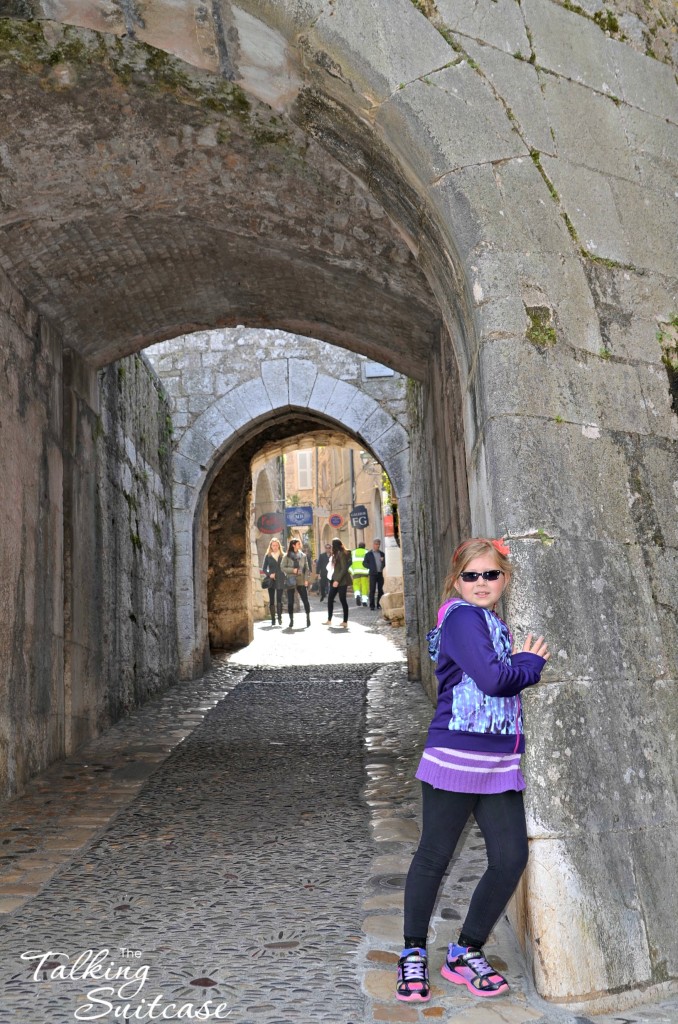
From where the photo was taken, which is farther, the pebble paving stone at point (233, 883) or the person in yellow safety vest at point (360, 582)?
the person in yellow safety vest at point (360, 582)

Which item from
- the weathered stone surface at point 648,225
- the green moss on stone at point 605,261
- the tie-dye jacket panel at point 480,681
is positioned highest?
the weathered stone surface at point 648,225

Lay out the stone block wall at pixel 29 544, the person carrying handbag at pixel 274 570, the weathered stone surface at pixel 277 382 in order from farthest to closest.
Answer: the person carrying handbag at pixel 274 570
the weathered stone surface at pixel 277 382
the stone block wall at pixel 29 544

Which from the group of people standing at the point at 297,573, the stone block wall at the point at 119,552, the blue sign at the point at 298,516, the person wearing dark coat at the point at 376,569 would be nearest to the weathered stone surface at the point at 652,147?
the stone block wall at the point at 119,552

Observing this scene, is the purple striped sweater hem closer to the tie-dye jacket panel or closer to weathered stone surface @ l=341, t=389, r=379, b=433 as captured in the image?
the tie-dye jacket panel

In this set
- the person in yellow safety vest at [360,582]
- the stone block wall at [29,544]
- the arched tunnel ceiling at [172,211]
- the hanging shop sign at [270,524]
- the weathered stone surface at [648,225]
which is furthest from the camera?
the hanging shop sign at [270,524]

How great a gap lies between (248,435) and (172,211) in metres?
6.24

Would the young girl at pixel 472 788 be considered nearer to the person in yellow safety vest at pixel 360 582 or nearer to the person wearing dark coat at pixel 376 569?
the person wearing dark coat at pixel 376 569

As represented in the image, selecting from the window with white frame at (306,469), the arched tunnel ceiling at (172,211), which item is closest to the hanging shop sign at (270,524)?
the arched tunnel ceiling at (172,211)

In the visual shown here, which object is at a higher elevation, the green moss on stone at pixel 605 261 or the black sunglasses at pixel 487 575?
the green moss on stone at pixel 605 261

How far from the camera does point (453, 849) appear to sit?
210 centimetres

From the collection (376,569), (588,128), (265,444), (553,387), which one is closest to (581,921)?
(553,387)

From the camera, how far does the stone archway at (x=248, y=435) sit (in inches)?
365

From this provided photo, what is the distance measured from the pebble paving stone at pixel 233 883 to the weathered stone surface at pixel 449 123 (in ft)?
6.65

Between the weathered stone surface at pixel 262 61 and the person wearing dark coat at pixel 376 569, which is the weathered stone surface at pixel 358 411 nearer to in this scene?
the weathered stone surface at pixel 262 61
